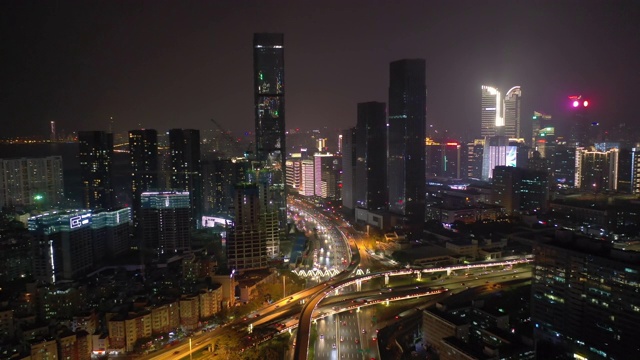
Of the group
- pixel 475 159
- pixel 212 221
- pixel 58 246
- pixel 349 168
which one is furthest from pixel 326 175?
pixel 58 246

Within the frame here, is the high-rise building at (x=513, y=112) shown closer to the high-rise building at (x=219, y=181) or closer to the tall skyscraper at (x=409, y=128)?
the tall skyscraper at (x=409, y=128)

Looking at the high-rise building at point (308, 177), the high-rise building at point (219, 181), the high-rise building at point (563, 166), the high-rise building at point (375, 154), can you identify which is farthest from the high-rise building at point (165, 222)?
the high-rise building at point (563, 166)

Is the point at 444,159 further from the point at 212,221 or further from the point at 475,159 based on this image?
the point at 212,221

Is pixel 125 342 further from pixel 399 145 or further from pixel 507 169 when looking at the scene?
pixel 507 169

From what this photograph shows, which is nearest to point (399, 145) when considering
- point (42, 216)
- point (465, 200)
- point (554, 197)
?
point (465, 200)

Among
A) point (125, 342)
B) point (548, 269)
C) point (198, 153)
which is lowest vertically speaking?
point (125, 342)

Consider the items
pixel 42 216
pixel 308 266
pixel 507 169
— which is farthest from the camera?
pixel 507 169
